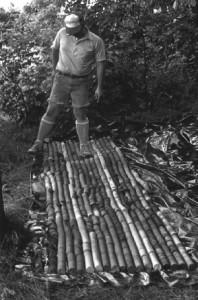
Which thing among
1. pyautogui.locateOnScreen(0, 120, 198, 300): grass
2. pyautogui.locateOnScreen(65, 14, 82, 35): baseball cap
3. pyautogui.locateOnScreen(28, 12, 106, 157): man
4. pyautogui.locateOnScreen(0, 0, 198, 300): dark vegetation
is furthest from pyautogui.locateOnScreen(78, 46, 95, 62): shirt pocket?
pyautogui.locateOnScreen(0, 120, 198, 300): grass

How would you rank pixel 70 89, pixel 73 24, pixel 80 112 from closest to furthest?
pixel 73 24 → pixel 70 89 → pixel 80 112

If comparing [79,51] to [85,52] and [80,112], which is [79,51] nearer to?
[85,52]

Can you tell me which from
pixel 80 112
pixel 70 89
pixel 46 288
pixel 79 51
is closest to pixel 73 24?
pixel 79 51

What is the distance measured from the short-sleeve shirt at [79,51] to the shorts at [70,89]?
122 mm

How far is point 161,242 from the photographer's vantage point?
139 inches

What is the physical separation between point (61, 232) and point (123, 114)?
123 inches

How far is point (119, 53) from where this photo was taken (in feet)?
21.5

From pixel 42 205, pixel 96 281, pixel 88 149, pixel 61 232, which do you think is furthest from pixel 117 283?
pixel 88 149

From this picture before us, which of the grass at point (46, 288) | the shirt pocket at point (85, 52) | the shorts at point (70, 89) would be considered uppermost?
the shirt pocket at point (85, 52)

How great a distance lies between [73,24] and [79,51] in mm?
305

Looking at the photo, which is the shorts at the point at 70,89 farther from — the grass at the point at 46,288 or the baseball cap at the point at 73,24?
the grass at the point at 46,288

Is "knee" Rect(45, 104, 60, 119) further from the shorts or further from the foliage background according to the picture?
the foliage background

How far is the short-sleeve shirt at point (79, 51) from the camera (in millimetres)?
4746

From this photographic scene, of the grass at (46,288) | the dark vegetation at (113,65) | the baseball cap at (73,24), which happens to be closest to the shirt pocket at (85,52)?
the baseball cap at (73,24)
